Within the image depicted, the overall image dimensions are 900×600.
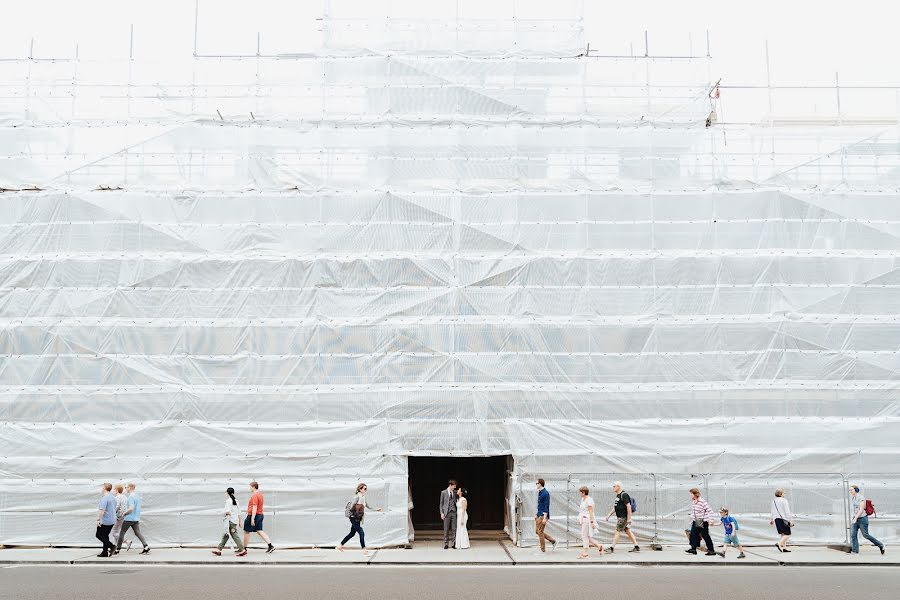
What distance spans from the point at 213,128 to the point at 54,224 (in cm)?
406

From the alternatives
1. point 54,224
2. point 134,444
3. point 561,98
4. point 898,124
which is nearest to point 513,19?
point 561,98

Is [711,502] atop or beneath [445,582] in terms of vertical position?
atop

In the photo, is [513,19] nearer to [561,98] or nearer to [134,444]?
[561,98]

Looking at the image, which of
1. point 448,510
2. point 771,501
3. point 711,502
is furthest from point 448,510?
point 771,501

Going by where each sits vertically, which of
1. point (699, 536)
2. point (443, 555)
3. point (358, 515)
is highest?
point (358, 515)

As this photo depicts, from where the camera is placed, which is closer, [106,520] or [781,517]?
[106,520]

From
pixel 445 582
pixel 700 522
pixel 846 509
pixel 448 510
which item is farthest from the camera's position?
pixel 448 510

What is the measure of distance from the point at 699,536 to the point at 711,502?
129 cm

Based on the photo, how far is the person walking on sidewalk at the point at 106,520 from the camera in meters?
17.0

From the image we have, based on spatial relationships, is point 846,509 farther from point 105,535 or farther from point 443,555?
point 105,535

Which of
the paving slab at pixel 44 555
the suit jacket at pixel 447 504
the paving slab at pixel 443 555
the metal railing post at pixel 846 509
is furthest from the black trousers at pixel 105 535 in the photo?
the metal railing post at pixel 846 509

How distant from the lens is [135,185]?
2002 cm

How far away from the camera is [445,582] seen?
13.6 m

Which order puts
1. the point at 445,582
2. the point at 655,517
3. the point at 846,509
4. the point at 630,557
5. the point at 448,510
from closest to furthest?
the point at 445,582, the point at 630,557, the point at 846,509, the point at 655,517, the point at 448,510
